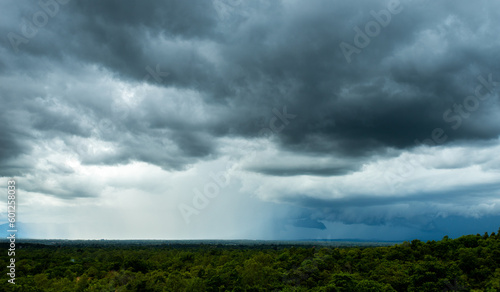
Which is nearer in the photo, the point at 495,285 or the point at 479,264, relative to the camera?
the point at 495,285

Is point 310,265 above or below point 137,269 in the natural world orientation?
above

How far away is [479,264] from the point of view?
6588 cm

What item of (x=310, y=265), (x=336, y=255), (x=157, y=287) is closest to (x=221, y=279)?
(x=157, y=287)

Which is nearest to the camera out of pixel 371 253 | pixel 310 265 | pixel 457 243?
pixel 310 265

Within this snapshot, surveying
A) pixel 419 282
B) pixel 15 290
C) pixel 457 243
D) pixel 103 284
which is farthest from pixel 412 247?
pixel 15 290

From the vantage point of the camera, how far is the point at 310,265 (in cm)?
7781

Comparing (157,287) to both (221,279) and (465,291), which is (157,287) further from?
(465,291)

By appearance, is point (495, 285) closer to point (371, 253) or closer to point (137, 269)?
point (371, 253)

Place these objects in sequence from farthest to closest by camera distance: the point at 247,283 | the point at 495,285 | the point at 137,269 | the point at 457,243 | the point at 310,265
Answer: the point at 137,269
the point at 457,243
the point at 310,265
the point at 247,283
the point at 495,285

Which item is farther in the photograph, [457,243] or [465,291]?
[457,243]

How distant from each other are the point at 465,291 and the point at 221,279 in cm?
4117

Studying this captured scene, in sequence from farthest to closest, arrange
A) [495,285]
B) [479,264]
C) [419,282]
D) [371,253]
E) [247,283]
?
[371,253], [247,283], [479,264], [419,282], [495,285]

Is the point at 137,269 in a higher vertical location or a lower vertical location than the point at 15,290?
lower

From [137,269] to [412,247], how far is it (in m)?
82.2
